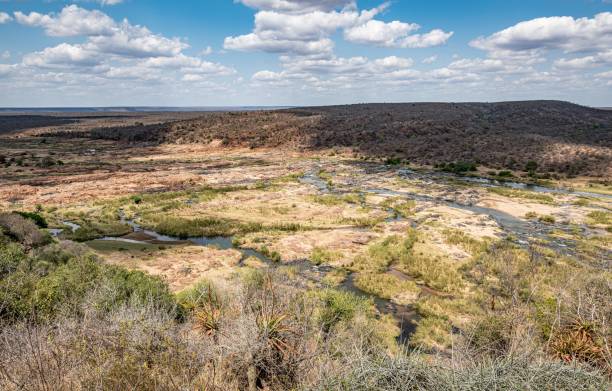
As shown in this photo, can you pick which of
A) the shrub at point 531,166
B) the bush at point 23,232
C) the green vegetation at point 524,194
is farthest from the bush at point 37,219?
the shrub at point 531,166

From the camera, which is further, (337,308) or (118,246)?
(118,246)

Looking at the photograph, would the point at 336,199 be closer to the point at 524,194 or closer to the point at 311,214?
the point at 311,214

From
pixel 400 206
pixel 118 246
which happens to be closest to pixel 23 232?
pixel 118 246

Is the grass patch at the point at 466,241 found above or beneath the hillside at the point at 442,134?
beneath

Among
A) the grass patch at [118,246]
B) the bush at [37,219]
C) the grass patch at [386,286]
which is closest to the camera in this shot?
the grass patch at [386,286]

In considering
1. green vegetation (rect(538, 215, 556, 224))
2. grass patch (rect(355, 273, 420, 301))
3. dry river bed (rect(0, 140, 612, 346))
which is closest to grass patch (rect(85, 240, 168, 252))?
dry river bed (rect(0, 140, 612, 346))

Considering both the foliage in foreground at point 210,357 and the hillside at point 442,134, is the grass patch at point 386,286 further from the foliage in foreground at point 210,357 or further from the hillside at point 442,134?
the hillside at point 442,134

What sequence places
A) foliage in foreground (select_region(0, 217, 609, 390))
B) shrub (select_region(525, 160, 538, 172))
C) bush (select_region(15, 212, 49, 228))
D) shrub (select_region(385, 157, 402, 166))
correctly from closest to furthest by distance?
foliage in foreground (select_region(0, 217, 609, 390)), bush (select_region(15, 212, 49, 228)), shrub (select_region(525, 160, 538, 172)), shrub (select_region(385, 157, 402, 166))

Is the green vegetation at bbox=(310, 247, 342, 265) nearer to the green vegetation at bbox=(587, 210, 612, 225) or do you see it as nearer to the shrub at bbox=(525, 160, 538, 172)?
the green vegetation at bbox=(587, 210, 612, 225)

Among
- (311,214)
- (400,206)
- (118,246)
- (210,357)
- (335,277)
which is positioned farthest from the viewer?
(400,206)
